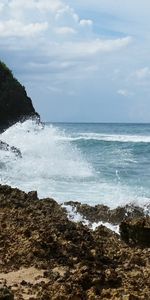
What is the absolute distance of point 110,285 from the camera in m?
5.35

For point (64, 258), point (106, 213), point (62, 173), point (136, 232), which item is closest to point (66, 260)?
point (64, 258)

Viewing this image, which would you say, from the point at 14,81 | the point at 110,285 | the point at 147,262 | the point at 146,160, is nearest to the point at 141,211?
the point at 147,262

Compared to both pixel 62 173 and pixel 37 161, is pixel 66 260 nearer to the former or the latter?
pixel 62 173

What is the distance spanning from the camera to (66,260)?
6090mm

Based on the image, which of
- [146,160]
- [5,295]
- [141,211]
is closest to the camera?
[5,295]

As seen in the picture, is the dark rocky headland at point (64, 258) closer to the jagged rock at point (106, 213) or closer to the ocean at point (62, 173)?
the jagged rock at point (106, 213)

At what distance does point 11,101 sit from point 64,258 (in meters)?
17.3

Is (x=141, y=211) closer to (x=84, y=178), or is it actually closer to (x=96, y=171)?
(x=84, y=178)

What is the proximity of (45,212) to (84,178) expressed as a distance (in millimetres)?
9384

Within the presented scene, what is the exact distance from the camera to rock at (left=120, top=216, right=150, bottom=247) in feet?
26.2

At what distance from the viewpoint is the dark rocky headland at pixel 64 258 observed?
5161 millimetres

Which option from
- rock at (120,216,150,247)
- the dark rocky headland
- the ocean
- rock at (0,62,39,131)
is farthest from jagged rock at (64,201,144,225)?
rock at (0,62,39,131)

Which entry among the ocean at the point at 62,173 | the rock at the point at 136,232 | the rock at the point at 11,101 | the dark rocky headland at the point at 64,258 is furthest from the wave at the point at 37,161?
the dark rocky headland at the point at 64,258

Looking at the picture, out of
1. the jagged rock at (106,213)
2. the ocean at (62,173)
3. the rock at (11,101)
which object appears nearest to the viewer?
the jagged rock at (106,213)
